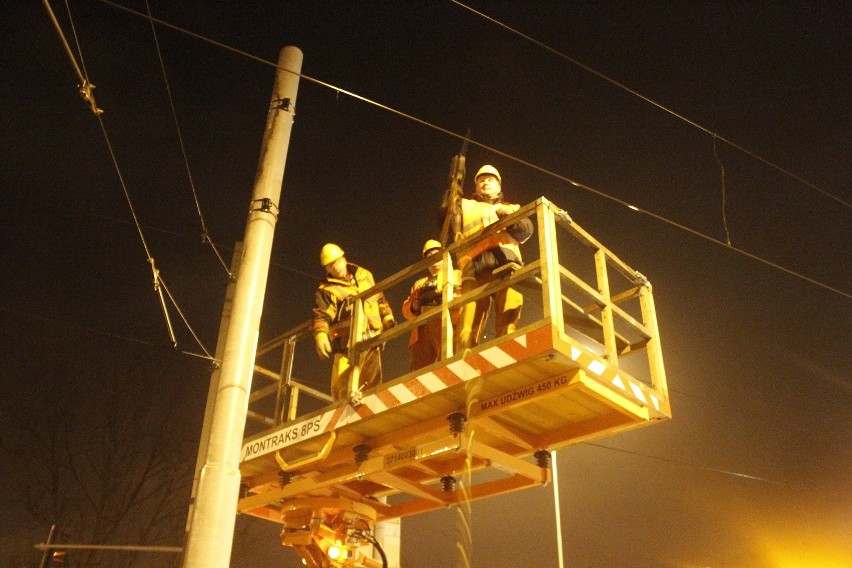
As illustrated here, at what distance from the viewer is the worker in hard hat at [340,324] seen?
28.8ft

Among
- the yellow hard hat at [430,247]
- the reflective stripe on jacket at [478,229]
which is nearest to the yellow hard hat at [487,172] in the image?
the reflective stripe on jacket at [478,229]

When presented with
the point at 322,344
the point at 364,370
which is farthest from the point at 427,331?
the point at 322,344

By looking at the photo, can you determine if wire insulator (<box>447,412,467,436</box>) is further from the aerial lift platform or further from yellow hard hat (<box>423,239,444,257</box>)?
yellow hard hat (<box>423,239,444,257</box>)

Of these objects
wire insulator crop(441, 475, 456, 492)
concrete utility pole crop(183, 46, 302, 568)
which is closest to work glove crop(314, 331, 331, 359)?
wire insulator crop(441, 475, 456, 492)

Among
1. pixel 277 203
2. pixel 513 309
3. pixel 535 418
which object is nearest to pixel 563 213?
pixel 513 309

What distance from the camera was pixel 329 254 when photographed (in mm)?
9367

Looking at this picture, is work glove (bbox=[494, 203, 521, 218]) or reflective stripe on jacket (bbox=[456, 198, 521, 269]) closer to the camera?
reflective stripe on jacket (bbox=[456, 198, 521, 269])

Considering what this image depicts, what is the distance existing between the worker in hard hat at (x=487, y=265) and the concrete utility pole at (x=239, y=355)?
2.04 metres

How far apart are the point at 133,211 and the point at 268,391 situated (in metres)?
2.86

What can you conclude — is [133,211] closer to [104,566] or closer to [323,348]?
[323,348]

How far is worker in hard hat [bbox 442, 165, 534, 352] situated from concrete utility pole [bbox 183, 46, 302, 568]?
80.5 inches

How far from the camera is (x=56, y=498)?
2736 centimetres

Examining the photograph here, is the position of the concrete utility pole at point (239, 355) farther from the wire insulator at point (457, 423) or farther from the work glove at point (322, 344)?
the work glove at point (322, 344)

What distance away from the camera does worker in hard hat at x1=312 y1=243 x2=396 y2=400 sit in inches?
345
